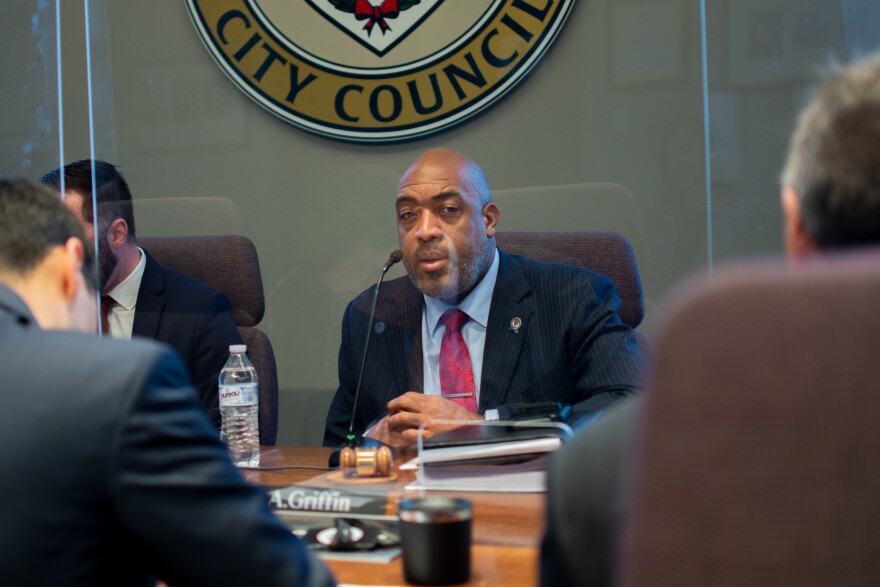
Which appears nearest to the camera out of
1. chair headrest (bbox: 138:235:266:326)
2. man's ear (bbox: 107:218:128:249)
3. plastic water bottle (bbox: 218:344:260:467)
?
plastic water bottle (bbox: 218:344:260:467)

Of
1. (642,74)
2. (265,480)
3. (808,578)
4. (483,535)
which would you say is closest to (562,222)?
(642,74)

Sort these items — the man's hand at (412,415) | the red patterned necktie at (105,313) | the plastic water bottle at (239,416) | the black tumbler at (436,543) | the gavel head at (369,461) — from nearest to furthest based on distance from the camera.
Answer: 1. the black tumbler at (436,543)
2. the gavel head at (369,461)
3. the man's hand at (412,415)
4. the plastic water bottle at (239,416)
5. the red patterned necktie at (105,313)

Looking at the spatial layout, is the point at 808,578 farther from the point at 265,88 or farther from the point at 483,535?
the point at 265,88

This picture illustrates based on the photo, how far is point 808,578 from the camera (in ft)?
1.77

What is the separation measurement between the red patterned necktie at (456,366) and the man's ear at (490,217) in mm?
295

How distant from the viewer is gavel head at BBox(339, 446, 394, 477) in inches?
68.4

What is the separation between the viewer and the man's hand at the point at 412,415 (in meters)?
A: 1.98

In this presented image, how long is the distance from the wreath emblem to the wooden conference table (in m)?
1.78

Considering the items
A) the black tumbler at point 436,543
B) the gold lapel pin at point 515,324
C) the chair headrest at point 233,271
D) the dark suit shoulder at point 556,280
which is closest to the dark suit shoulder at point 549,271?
the dark suit shoulder at point 556,280

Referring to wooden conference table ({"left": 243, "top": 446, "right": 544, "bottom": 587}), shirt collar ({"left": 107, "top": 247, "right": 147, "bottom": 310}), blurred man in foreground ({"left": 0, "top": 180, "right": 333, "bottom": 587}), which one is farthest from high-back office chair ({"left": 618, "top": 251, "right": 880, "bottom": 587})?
shirt collar ({"left": 107, "top": 247, "right": 147, "bottom": 310})

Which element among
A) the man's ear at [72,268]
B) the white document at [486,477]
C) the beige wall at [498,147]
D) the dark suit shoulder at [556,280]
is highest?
the beige wall at [498,147]

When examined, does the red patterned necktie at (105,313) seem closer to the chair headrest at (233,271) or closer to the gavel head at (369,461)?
the chair headrest at (233,271)

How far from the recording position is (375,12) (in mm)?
3113

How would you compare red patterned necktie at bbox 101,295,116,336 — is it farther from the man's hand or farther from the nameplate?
the nameplate
